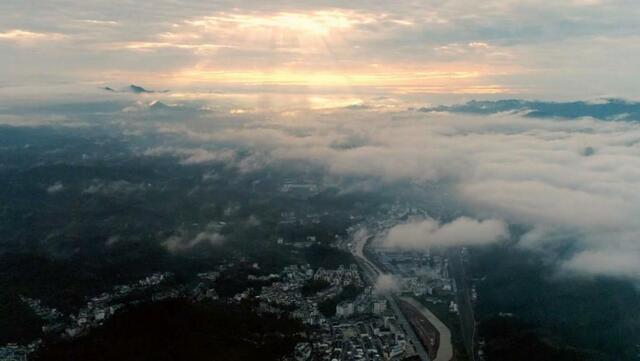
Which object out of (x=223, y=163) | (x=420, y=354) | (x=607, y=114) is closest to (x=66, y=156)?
(x=223, y=163)

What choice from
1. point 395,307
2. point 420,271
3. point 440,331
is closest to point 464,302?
point 395,307

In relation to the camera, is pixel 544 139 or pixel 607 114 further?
pixel 607 114

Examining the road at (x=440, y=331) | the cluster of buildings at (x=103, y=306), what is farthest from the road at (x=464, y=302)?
the cluster of buildings at (x=103, y=306)

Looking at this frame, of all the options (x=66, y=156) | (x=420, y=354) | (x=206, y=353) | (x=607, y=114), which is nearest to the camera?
(x=206, y=353)

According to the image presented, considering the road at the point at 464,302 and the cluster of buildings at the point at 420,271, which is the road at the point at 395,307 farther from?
the cluster of buildings at the point at 420,271

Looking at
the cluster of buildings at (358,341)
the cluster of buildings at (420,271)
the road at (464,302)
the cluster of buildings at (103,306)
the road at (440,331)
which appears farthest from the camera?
the cluster of buildings at (420,271)

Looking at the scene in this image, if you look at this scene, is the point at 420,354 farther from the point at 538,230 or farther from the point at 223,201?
the point at 223,201

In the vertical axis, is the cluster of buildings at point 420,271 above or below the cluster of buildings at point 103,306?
below

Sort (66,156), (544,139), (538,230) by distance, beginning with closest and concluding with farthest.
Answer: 1. (538,230)
2. (66,156)
3. (544,139)
